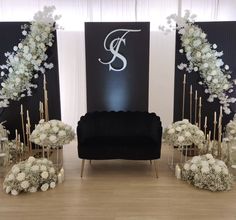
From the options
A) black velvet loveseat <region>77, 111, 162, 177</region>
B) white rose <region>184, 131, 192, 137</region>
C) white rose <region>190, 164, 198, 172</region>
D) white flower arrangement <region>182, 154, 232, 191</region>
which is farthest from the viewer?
white rose <region>184, 131, 192, 137</region>

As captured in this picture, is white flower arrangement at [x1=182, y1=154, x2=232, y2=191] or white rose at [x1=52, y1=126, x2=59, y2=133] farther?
white rose at [x1=52, y1=126, x2=59, y2=133]

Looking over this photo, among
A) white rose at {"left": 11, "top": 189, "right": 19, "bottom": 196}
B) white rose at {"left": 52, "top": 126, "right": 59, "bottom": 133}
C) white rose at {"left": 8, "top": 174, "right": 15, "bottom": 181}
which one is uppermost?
white rose at {"left": 52, "top": 126, "right": 59, "bottom": 133}

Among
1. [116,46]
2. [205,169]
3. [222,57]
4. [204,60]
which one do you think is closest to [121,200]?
A: [205,169]

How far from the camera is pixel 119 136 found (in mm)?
4141

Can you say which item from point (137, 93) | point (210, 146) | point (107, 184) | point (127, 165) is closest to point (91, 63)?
point (137, 93)

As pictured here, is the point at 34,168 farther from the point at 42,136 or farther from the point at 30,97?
the point at 30,97

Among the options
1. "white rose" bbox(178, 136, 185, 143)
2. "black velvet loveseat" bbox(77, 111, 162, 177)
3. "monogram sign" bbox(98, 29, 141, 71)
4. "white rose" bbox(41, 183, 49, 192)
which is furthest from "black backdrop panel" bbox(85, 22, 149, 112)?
"white rose" bbox(41, 183, 49, 192)

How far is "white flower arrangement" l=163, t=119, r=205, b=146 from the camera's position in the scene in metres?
3.83

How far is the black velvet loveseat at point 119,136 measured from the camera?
373 cm

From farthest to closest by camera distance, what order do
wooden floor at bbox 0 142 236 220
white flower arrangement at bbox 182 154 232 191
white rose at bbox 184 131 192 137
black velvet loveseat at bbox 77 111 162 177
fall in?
white rose at bbox 184 131 192 137, black velvet loveseat at bbox 77 111 162 177, white flower arrangement at bbox 182 154 232 191, wooden floor at bbox 0 142 236 220

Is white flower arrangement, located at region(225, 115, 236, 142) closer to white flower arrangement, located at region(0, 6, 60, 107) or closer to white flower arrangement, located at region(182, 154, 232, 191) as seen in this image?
white flower arrangement, located at region(182, 154, 232, 191)

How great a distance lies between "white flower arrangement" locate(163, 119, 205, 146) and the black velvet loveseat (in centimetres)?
21

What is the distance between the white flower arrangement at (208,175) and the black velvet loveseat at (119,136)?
0.48 metres

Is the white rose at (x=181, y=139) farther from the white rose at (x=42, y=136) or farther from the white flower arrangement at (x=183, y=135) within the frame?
the white rose at (x=42, y=136)
